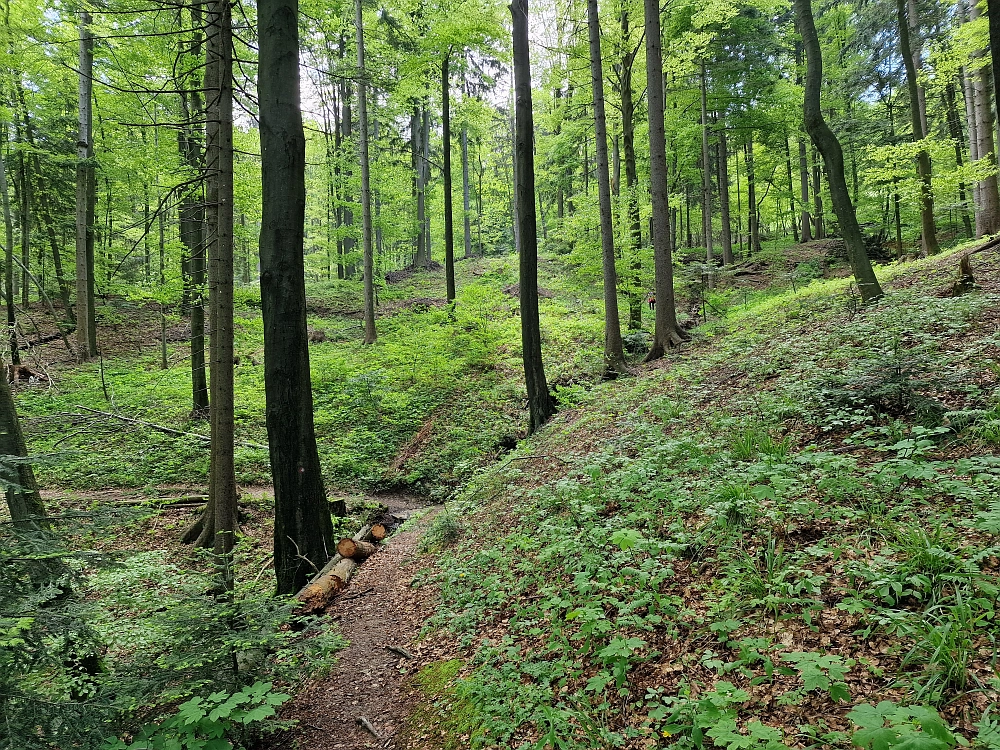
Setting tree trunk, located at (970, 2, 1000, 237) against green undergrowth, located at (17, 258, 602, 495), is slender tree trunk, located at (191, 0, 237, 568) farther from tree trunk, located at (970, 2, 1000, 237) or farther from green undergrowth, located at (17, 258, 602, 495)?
tree trunk, located at (970, 2, 1000, 237)

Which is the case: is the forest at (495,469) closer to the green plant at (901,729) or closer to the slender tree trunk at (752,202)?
the green plant at (901,729)

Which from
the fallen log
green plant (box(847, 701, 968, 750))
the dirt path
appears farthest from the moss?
green plant (box(847, 701, 968, 750))

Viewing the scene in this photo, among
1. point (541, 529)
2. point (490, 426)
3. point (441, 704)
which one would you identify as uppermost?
point (490, 426)

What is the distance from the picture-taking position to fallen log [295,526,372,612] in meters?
5.34

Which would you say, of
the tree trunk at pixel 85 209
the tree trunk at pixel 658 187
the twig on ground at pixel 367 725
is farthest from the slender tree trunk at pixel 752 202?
the twig on ground at pixel 367 725

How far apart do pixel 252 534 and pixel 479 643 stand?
580 centimetres

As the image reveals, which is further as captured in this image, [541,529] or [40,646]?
[541,529]

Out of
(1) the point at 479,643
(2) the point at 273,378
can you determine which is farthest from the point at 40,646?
(2) the point at 273,378

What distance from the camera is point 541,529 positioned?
5031 millimetres

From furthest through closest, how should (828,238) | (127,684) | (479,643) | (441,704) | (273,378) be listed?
(828,238) → (273,378) → (479,643) → (441,704) → (127,684)

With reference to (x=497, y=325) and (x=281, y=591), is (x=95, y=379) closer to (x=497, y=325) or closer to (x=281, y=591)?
(x=497, y=325)

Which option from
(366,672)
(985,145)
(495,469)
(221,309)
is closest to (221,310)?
(221,309)

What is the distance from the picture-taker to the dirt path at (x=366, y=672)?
11.9 ft

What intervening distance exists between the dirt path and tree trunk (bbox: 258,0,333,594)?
2.72ft
